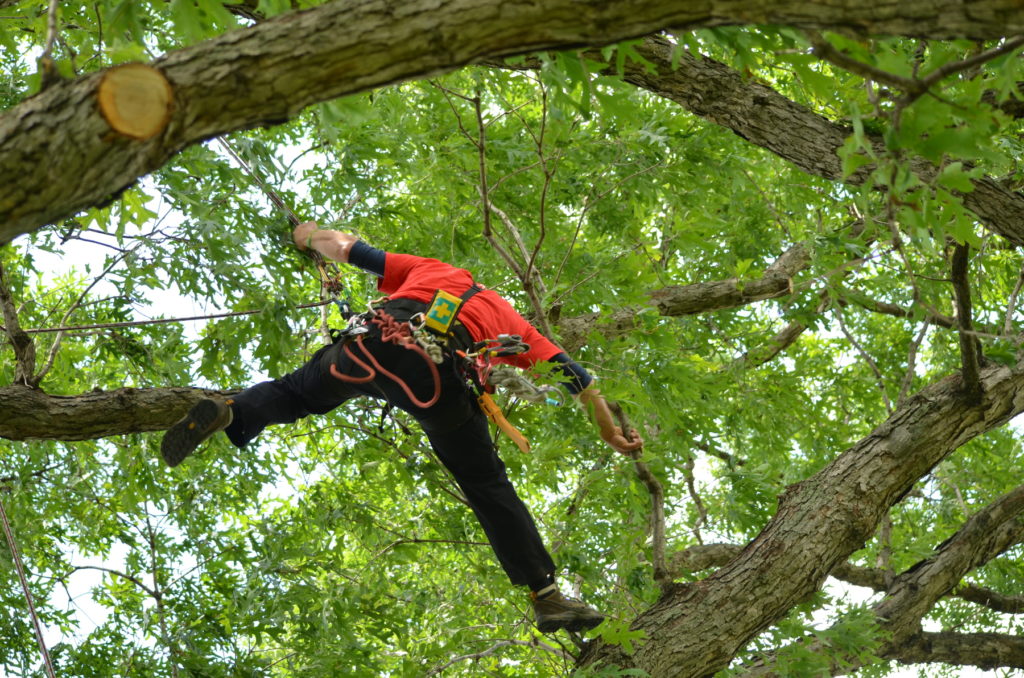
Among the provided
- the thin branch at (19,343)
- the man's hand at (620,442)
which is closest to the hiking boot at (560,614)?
the man's hand at (620,442)

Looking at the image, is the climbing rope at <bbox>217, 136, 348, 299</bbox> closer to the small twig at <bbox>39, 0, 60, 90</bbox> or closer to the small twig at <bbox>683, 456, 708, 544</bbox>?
the small twig at <bbox>39, 0, 60, 90</bbox>

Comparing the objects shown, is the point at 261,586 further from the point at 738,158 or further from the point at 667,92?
the point at 738,158

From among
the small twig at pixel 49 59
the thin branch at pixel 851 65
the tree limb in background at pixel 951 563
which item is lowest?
the tree limb in background at pixel 951 563

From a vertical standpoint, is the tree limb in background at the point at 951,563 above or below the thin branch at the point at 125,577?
below

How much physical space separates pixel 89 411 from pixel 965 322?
141 inches

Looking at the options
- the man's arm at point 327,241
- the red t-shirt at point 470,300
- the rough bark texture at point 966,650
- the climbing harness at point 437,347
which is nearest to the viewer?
the climbing harness at point 437,347

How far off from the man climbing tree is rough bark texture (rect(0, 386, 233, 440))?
0.33 metres

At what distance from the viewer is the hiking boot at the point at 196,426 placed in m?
3.73

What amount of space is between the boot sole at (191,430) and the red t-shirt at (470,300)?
799 millimetres

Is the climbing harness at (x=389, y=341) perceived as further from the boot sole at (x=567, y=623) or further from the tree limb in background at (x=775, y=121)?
the tree limb in background at (x=775, y=121)

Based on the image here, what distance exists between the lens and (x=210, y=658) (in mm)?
5508

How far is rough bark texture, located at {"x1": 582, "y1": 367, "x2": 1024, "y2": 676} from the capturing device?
4285mm

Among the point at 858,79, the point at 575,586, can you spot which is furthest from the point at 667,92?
the point at 575,586

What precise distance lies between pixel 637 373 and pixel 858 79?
1.74 metres
